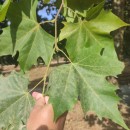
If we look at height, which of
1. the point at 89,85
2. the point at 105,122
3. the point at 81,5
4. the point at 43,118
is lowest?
the point at 105,122

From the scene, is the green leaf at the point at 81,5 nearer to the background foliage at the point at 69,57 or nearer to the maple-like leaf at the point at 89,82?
the background foliage at the point at 69,57

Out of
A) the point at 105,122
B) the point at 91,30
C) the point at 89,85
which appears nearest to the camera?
the point at 89,85

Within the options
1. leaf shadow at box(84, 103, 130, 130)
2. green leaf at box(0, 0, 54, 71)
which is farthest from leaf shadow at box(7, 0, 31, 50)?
leaf shadow at box(84, 103, 130, 130)

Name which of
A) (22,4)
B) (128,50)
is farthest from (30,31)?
(128,50)

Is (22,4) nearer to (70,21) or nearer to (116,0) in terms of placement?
(70,21)

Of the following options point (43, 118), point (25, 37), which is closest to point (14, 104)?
point (43, 118)

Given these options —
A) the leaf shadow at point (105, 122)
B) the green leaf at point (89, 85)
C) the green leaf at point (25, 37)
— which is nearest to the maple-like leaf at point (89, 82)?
the green leaf at point (89, 85)

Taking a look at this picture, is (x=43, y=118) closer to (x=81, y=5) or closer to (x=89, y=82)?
(x=89, y=82)

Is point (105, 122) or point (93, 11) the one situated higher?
point (93, 11)
